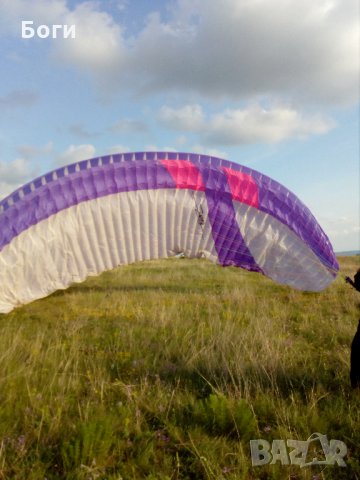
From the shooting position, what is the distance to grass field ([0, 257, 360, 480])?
2.97 metres

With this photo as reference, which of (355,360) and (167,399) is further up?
(355,360)

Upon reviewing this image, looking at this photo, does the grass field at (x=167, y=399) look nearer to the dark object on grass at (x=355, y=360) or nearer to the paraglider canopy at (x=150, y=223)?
the dark object on grass at (x=355, y=360)

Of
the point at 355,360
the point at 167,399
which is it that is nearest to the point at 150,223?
the point at 167,399

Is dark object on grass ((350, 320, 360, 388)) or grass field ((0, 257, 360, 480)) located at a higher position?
dark object on grass ((350, 320, 360, 388))

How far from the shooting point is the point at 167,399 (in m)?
3.96

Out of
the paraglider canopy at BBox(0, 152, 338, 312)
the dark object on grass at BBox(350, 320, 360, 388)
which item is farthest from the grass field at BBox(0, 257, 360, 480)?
the paraglider canopy at BBox(0, 152, 338, 312)

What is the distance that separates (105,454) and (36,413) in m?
0.96

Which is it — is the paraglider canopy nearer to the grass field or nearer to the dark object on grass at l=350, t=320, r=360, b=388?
the grass field

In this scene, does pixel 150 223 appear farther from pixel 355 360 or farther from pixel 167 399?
pixel 355 360

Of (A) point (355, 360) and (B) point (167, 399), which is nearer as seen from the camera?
(A) point (355, 360)

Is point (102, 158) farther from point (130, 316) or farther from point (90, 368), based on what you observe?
point (90, 368)

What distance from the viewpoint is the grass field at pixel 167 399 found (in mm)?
2975

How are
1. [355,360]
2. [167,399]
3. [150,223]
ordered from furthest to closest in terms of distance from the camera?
1. [150,223]
2. [167,399]
3. [355,360]

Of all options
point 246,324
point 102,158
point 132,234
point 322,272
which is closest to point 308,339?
point 246,324
